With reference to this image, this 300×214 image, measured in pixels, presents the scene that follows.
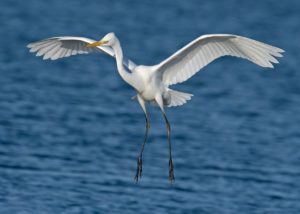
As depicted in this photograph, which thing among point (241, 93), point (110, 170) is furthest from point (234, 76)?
point (110, 170)

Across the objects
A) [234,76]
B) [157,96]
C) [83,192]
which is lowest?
[83,192]

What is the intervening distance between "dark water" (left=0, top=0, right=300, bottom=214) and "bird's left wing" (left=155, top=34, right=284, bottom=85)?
208 cm

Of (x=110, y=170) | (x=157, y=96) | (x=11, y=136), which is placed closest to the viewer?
(x=157, y=96)

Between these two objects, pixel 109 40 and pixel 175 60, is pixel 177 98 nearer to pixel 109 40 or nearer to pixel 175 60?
pixel 175 60

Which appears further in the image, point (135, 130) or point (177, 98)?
point (135, 130)

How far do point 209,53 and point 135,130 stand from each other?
5.03 meters

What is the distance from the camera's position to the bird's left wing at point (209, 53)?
12898mm

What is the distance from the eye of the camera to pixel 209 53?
13469 mm

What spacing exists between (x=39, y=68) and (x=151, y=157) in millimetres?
6180

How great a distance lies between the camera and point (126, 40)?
2580cm

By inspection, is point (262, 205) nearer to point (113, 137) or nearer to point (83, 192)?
point (83, 192)

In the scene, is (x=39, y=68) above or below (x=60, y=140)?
above

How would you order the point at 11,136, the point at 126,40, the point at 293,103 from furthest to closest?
the point at 126,40 < the point at 293,103 < the point at 11,136

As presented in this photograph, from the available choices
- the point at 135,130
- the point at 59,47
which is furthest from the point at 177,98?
the point at 135,130
